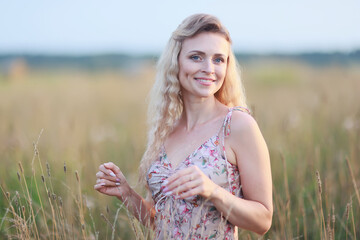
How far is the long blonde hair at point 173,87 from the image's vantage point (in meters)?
2.29

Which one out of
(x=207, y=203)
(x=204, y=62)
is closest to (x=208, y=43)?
(x=204, y=62)

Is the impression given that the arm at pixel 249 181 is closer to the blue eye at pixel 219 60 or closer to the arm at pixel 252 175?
the arm at pixel 252 175

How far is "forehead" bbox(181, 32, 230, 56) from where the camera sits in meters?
2.26

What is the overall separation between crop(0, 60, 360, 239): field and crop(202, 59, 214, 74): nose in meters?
0.76

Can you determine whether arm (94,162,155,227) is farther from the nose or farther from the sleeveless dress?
the nose

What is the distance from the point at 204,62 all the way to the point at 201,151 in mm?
492

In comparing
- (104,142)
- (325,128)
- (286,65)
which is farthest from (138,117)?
(286,65)

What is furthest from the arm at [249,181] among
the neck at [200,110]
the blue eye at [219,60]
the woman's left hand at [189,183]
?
the blue eye at [219,60]

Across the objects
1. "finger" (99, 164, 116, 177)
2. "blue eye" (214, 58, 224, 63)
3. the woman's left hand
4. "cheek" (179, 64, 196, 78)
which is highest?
"blue eye" (214, 58, 224, 63)

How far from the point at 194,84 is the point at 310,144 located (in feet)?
7.95

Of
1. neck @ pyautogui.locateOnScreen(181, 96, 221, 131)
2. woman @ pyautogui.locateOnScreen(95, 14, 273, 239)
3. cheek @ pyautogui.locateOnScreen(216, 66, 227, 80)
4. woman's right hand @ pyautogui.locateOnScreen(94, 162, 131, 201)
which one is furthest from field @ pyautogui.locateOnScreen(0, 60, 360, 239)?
cheek @ pyautogui.locateOnScreen(216, 66, 227, 80)

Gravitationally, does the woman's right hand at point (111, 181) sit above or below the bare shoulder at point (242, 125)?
below

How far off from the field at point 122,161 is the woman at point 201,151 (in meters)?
0.21

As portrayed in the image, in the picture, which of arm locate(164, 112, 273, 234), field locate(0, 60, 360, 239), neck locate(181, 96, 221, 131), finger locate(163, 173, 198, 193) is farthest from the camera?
field locate(0, 60, 360, 239)
